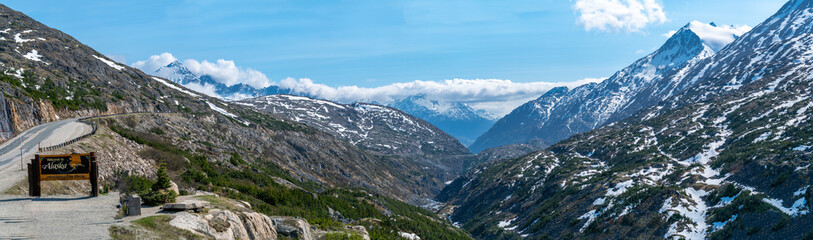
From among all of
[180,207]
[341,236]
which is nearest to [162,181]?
[180,207]

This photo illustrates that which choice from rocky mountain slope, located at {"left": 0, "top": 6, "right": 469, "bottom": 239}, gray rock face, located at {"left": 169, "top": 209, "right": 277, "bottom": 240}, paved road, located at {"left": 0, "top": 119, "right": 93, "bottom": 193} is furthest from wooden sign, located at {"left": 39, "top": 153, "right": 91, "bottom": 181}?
gray rock face, located at {"left": 169, "top": 209, "right": 277, "bottom": 240}

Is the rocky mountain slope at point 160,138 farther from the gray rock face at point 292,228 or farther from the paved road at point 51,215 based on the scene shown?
the gray rock face at point 292,228

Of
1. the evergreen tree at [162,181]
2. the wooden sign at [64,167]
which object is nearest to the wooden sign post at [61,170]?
the wooden sign at [64,167]

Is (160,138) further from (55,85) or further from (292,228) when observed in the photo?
(292,228)

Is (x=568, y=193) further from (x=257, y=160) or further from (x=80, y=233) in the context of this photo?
(x=80, y=233)

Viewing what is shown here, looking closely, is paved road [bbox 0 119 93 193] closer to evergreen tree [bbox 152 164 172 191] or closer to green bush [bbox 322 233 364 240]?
evergreen tree [bbox 152 164 172 191]

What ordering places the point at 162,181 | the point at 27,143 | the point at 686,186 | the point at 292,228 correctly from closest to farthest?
the point at 162,181
the point at 292,228
the point at 27,143
the point at 686,186

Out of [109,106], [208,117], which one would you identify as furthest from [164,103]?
[109,106]
